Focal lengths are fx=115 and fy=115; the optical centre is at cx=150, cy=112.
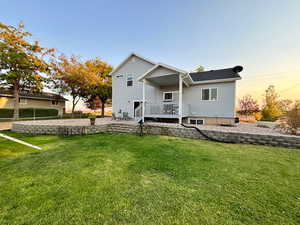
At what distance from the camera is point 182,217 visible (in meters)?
1.66

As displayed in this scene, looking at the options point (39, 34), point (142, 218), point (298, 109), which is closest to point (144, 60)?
point (298, 109)

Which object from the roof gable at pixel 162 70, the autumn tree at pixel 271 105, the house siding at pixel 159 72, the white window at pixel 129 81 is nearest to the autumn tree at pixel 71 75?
the white window at pixel 129 81

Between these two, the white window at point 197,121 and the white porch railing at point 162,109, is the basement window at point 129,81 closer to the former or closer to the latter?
the white porch railing at point 162,109

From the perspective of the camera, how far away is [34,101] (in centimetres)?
1916

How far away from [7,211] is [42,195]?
0.41m

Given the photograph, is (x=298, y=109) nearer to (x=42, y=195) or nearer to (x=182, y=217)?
(x=182, y=217)

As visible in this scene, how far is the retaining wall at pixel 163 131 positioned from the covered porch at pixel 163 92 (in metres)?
1.32

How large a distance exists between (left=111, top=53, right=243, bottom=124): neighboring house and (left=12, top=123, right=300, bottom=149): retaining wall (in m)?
1.35

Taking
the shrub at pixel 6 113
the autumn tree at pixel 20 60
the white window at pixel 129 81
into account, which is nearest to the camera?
the white window at pixel 129 81

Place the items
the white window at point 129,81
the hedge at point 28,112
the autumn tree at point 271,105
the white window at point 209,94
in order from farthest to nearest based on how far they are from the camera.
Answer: the hedge at point 28,112
the autumn tree at point 271,105
the white window at point 129,81
the white window at point 209,94

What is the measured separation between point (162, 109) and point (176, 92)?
7.93 feet

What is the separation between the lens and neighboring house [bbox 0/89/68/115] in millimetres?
16344

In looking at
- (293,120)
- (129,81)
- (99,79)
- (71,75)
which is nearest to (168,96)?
(129,81)

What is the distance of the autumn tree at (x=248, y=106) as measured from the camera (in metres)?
15.1
